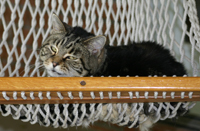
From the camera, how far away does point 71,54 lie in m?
0.82

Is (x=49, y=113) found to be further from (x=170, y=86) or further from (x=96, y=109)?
(x=170, y=86)

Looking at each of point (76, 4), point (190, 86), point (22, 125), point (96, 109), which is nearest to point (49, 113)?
point (96, 109)

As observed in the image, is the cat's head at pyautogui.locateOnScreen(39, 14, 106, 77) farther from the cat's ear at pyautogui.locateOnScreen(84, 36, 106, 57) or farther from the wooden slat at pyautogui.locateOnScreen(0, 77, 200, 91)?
the wooden slat at pyautogui.locateOnScreen(0, 77, 200, 91)

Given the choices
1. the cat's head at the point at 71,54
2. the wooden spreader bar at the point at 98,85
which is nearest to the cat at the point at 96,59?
the cat's head at the point at 71,54

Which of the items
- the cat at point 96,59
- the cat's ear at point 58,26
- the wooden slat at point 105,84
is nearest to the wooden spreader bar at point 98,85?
the wooden slat at point 105,84

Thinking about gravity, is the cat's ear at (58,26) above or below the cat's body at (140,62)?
above

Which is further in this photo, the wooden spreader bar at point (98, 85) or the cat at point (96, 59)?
the cat at point (96, 59)

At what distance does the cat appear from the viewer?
→ 78 cm

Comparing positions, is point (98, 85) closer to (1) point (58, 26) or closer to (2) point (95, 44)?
(2) point (95, 44)

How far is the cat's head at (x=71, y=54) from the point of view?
79 centimetres

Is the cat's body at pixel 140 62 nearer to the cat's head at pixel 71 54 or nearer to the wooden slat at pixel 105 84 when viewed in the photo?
the cat's head at pixel 71 54

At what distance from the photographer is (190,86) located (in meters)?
0.53

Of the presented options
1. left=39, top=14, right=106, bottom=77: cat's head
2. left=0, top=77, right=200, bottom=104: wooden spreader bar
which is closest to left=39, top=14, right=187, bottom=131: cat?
left=39, top=14, right=106, bottom=77: cat's head

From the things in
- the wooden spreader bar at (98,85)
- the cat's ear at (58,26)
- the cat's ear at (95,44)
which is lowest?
the wooden spreader bar at (98,85)
